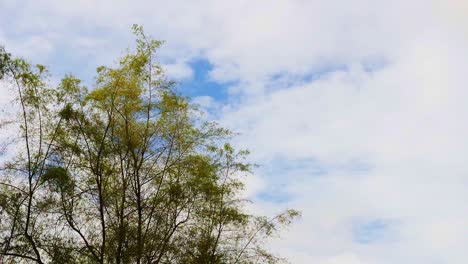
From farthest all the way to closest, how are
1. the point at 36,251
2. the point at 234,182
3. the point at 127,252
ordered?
1. the point at 234,182
2. the point at 127,252
3. the point at 36,251

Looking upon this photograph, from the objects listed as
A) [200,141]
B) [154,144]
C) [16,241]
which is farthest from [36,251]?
[200,141]

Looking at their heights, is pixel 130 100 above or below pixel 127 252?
above

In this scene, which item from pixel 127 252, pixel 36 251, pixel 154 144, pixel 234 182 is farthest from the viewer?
pixel 234 182

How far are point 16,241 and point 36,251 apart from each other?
1.21 ft

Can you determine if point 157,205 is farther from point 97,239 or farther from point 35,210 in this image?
point 35,210

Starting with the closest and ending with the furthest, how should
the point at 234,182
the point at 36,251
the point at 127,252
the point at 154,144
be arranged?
the point at 36,251 < the point at 127,252 < the point at 154,144 < the point at 234,182

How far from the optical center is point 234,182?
12773 mm

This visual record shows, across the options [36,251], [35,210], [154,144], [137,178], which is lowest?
[36,251]

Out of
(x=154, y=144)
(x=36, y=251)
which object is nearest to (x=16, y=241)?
(x=36, y=251)

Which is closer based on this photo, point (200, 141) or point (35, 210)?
point (35, 210)

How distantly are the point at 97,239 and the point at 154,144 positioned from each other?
2005 mm

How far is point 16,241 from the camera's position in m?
9.95

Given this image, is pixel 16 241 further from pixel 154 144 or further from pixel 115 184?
pixel 154 144

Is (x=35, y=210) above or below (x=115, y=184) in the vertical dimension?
below
